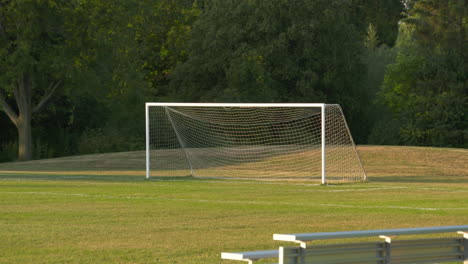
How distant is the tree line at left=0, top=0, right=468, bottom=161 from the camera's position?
139ft

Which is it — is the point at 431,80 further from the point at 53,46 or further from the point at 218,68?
the point at 53,46

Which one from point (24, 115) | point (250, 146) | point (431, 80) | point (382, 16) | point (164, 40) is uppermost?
point (382, 16)

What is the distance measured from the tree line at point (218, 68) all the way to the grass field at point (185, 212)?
1053cm

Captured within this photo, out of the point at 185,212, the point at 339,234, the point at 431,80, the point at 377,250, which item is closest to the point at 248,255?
the point at 339,234

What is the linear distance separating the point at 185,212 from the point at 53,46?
83.7 ft

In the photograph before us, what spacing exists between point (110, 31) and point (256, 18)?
14744 mm

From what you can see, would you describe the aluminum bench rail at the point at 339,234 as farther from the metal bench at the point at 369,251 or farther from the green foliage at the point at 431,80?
the green foliage at the point at 431,80

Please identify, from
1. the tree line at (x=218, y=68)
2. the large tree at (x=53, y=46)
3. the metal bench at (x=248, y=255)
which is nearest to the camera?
the metal bench at (x=248, y=255)

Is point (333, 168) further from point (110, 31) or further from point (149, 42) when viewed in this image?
point (149, 42)

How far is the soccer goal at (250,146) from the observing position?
110ft

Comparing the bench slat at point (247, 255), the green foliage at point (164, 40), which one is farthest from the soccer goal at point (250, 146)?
the bench slat at point (247, 255)

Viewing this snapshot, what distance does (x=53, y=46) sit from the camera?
137ft

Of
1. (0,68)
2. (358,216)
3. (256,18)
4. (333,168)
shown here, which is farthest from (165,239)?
(256,18)

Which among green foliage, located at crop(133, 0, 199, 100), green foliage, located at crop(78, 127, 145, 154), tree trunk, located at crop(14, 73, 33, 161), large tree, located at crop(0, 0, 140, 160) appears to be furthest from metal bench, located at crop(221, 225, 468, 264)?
green foliage, located at crop(133, 0, 199, 100)
